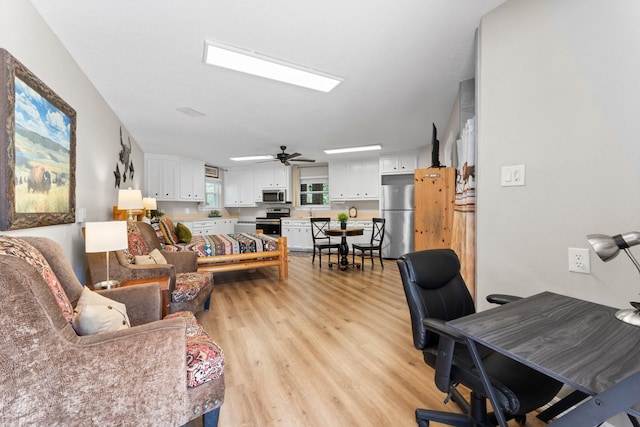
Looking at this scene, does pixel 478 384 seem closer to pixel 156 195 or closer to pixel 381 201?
pixel 381 201

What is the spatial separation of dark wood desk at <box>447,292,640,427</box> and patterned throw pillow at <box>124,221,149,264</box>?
2966 mm

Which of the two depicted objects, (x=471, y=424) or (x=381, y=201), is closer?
(x=471, y=424)

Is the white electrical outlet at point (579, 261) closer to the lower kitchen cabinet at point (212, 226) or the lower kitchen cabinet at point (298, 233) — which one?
the lower kitchen cabinet at point (298, 233)

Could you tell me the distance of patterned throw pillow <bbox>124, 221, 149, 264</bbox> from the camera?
2710mm

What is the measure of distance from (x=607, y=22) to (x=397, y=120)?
273cm

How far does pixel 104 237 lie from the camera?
2006mm

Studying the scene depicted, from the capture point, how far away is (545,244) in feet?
5.22

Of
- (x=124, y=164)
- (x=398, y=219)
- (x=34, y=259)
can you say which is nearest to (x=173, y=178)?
(x=124, y=164)

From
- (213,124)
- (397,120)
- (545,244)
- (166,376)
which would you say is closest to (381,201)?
(397,120)

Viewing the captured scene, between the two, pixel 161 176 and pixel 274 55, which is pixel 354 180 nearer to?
pixel 161 176

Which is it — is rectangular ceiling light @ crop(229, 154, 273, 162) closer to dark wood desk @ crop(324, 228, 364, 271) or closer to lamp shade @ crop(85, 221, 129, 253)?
dark wood desk @ crop(324, 228, 364, 271)

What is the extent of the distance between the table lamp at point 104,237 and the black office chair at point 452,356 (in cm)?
209

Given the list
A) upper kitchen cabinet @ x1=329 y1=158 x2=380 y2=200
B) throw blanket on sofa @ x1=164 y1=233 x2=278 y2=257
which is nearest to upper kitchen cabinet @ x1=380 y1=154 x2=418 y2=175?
upper kitchen cabinet @ x1=329 y1=158 x2=380 y2=200

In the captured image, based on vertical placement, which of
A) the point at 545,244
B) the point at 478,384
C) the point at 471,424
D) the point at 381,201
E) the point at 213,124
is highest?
the point at 213,124
